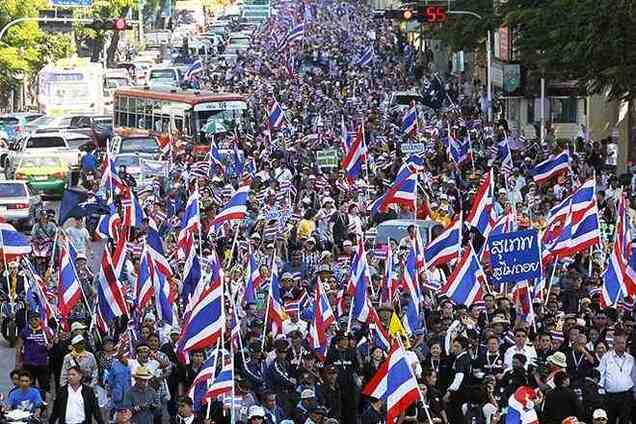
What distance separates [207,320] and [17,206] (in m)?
18.7

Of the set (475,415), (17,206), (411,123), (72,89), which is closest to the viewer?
(475,415)

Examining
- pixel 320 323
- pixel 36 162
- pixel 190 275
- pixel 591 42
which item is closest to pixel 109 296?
pixel 190 275

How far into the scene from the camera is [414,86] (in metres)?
64.8

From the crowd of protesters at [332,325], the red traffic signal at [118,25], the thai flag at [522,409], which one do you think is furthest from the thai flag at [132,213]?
the red traffic signal at [118,25]

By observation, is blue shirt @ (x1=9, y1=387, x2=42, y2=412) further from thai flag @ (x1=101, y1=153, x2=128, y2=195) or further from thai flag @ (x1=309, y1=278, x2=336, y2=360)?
thai flag @ (x1=101, y1=153, x2=128, y2=195)

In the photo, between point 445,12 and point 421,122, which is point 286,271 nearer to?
point 421,122

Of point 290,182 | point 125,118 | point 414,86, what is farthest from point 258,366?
point 414,86

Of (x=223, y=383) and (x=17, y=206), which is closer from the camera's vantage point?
(x=223, y=383)

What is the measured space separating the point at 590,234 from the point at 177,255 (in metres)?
5.97

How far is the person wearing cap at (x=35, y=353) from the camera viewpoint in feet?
68.3

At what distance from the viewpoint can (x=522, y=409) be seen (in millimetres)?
15219

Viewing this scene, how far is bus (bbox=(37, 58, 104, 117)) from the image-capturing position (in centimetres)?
6000

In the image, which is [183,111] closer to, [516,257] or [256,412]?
[516,257]

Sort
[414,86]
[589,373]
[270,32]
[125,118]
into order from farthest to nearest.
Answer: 1. [270,32]
2. [414,86]
3. [125,118]
4. [589,373]
